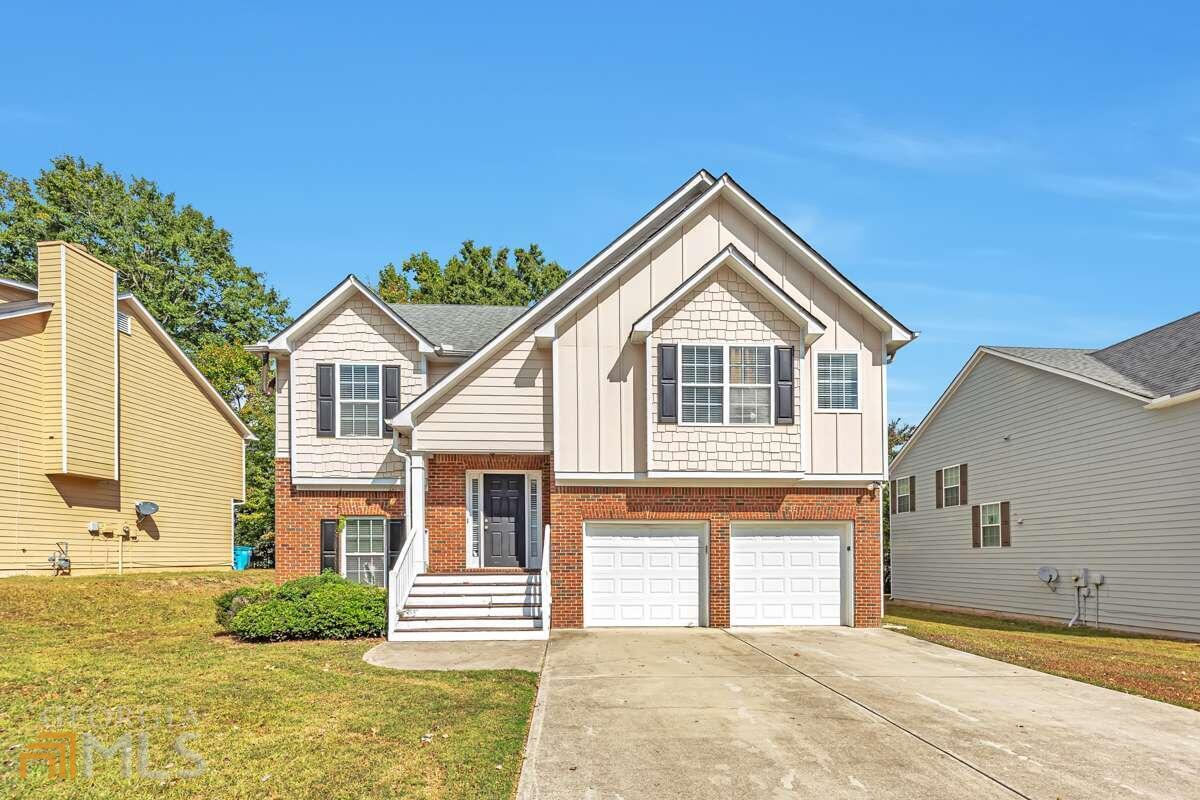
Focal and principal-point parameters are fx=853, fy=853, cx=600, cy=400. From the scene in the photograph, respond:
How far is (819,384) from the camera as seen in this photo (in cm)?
Result: 1612

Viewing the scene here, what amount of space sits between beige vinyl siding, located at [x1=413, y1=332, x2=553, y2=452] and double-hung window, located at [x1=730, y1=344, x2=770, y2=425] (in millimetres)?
3500

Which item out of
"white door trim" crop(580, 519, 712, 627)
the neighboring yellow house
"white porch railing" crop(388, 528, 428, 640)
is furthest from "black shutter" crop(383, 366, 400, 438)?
the neighboring yellow house

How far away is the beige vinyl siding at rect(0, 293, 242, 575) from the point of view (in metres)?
19.1

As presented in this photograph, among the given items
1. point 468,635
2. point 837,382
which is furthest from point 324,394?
point 837,382

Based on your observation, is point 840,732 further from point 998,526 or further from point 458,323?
point 998,526

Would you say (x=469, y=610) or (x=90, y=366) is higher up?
(x=90, y=366)

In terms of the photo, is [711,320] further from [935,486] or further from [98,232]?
[98,232]

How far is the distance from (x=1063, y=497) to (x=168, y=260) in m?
39.0

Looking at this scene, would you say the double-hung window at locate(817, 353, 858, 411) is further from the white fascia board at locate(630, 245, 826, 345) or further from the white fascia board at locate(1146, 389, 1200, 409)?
the white fascia board at locate(1146, 389, 1200, 409)

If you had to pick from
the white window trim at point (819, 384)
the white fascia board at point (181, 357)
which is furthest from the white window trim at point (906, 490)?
the white fascia board at point (181, 357)

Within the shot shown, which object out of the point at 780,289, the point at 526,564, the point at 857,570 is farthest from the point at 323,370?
the point at 857,570

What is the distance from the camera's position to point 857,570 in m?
16.2

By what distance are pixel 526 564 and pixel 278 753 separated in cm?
987

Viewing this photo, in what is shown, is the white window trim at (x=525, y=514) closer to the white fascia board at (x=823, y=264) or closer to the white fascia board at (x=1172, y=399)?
the white fascia board at (x=823, y=264)
